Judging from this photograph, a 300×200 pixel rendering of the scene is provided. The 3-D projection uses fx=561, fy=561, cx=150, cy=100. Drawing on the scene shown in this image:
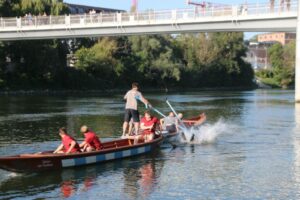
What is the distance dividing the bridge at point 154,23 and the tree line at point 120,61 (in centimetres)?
1296

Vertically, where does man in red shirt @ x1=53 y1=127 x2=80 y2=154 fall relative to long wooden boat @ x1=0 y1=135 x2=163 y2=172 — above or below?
above

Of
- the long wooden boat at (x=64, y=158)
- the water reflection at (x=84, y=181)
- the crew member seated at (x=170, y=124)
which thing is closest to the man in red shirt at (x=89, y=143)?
the long wooden boat at (x=64, y=158)

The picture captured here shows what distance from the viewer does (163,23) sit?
5797 cm

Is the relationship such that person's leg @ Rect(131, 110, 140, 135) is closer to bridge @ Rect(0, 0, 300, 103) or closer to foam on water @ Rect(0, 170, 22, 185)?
foam on water @ Rect(0, 170, 22, 185)

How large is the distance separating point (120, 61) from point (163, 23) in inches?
1651

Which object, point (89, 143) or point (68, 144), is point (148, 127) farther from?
point (68, 144)

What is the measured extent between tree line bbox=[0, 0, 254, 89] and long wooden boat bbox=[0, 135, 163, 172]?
6171cm

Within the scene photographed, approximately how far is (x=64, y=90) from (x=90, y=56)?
911 cm

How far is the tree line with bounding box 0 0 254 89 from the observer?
276ft

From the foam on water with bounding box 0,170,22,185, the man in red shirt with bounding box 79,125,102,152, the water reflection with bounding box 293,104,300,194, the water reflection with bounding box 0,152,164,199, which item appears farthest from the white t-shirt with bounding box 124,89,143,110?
the foam on water with bounding box 0,170,22,185

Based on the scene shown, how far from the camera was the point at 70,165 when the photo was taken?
62.7 feet

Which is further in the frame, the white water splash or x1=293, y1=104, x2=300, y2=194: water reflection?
the white water splash

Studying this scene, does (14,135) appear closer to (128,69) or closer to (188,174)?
(188,174)

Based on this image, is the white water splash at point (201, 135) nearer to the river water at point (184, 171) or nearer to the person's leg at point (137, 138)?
the river water at point (184, 171)
